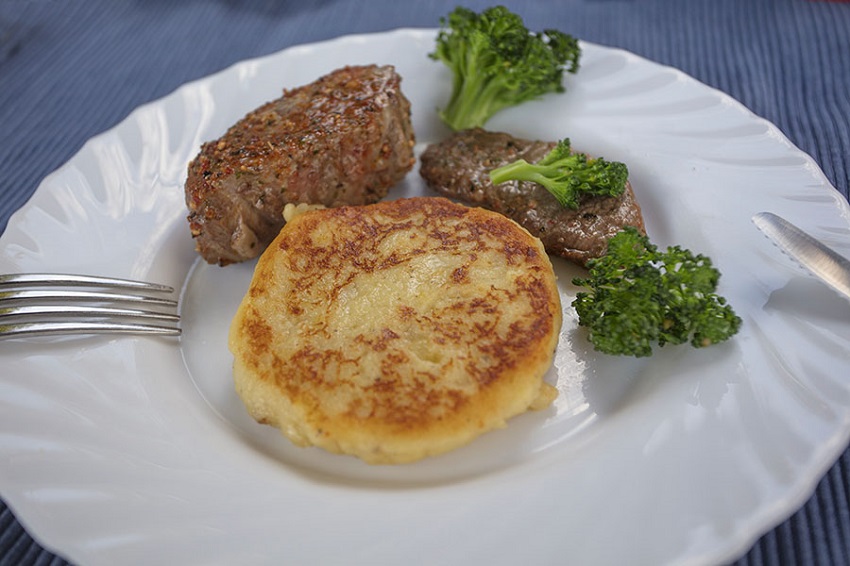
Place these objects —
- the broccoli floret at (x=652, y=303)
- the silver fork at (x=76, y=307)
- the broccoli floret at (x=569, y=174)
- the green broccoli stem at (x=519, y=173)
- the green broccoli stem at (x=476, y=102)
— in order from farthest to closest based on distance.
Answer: the green broccoli stem at (x=476, y=102) < the green broccoli stem at (x=519, y=173) < the broccoli floret at (x=569, y=174) < the silver fork at (x=76, y=307) < the broccoli floret at (x=652, y=303)

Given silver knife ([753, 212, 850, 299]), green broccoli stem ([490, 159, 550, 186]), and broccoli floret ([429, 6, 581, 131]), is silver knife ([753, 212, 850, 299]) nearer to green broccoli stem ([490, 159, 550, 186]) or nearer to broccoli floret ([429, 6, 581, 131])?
green broccoli stem ([490, 159, 550, 186])

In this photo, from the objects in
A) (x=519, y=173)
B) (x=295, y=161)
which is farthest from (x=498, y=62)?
(x=295, y=161)

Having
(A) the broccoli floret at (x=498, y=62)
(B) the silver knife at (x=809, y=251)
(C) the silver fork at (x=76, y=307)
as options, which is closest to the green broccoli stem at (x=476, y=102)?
(A) the broccoli floret at (x=498, y=62)

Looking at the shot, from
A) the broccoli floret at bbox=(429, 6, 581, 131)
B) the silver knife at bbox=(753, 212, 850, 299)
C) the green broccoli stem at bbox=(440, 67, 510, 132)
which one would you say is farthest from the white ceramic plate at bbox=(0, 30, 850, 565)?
the green broccoli stem at bbox=(440, 67, 510, 132)

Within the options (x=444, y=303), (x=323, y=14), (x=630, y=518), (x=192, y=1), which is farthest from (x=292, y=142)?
(x=192, y=1)

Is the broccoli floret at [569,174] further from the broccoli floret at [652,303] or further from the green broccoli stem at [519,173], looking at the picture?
the broccoli floret at [652,303]

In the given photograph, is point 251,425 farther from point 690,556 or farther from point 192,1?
point 192,1
